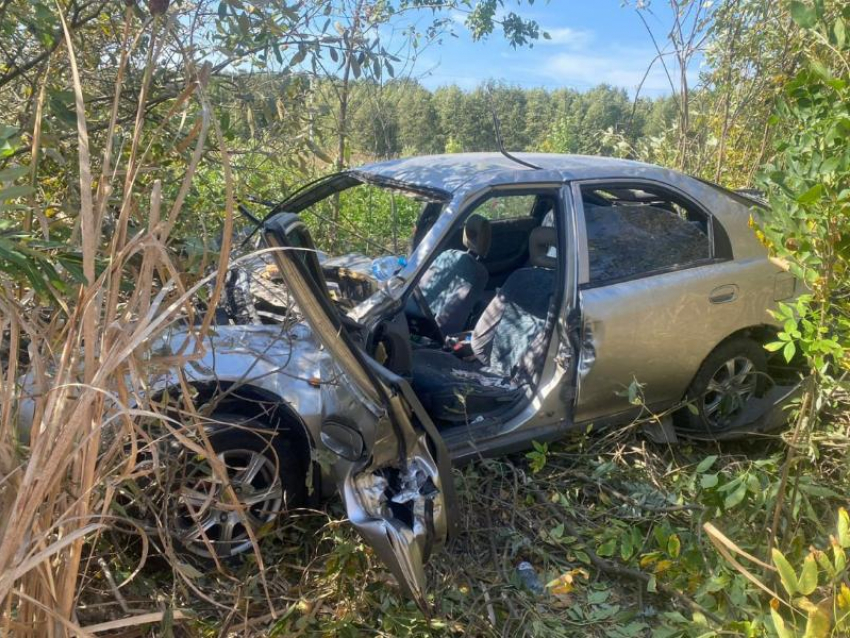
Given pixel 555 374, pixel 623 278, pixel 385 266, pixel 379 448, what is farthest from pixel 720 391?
pixel 379 448

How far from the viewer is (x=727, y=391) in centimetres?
380

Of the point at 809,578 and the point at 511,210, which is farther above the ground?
the point at 511,210

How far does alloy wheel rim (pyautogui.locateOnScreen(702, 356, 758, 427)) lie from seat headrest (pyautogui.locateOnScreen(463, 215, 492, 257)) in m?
1.45

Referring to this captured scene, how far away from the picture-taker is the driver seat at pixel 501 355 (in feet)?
10.8

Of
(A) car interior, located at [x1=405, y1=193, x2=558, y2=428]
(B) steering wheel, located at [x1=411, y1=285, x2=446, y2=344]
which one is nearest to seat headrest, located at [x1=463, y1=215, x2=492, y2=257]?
(A) car interior, located at [x1=405, y1=193, x2=558, y2=428]

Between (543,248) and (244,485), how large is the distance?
1987 mm

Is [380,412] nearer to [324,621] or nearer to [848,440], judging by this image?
[324,621]

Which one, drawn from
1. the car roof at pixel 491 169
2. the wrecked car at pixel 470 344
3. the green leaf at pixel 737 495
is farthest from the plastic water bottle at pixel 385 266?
the green leaf at pixel 737 495

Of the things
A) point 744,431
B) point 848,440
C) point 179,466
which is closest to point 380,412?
point 179,466

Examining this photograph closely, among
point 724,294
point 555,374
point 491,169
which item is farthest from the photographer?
point 724,294

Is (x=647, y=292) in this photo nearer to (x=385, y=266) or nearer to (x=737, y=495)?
(x=385, y=266)

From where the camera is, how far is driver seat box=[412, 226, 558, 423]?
3.29m

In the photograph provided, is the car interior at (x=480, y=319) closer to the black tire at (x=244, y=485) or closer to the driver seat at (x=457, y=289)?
the driver seat at (x=457, y=289)

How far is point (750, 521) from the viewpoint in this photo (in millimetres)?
2422
